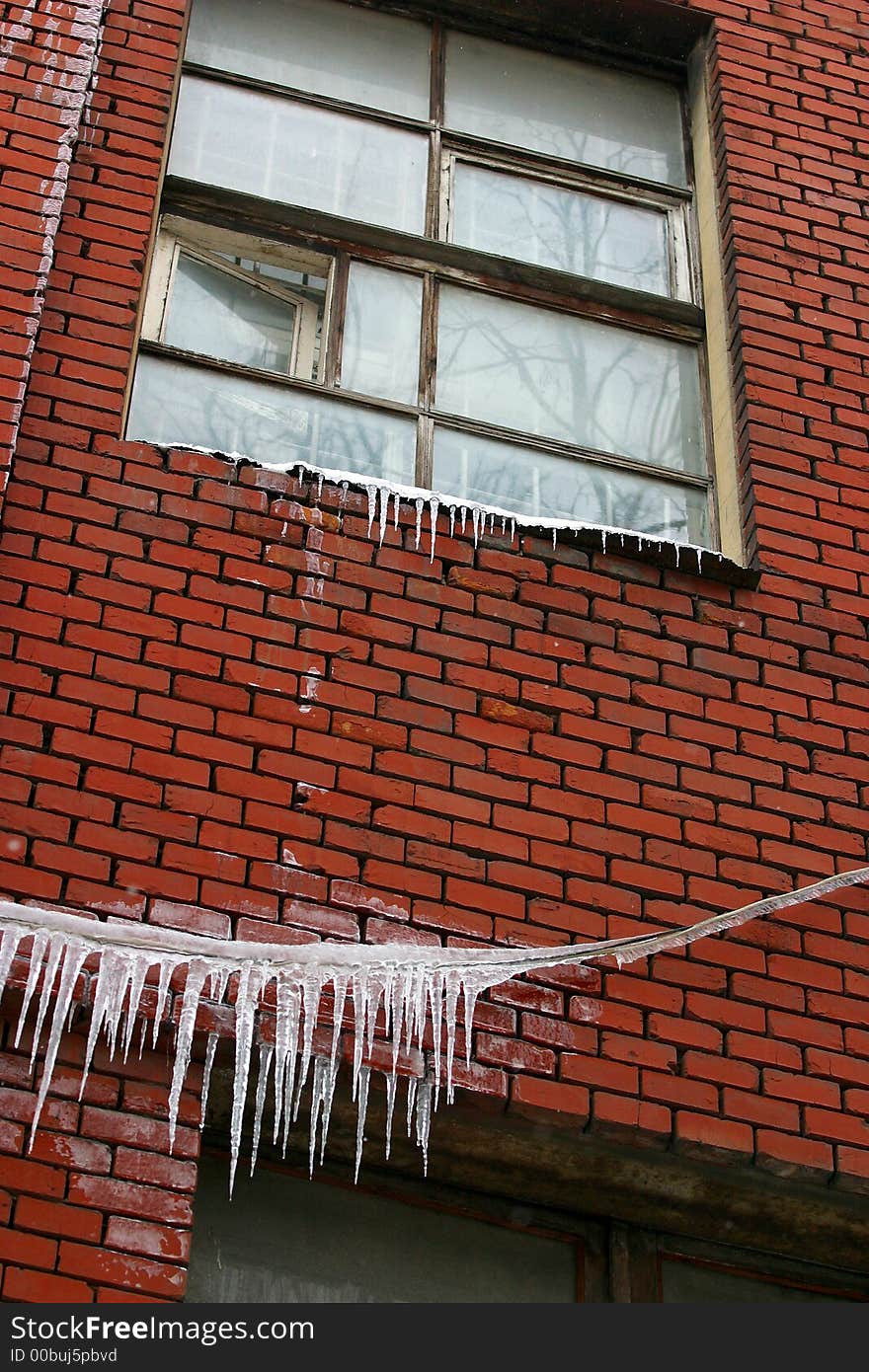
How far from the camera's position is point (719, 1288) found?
4770 millimetres

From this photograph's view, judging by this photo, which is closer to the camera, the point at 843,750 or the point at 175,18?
the point at 843,750

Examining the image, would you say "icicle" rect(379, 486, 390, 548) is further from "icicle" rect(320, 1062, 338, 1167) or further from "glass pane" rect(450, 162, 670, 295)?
"icicle" rect(320, 1062, 338, 1167)

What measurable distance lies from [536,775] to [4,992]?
1521 mm

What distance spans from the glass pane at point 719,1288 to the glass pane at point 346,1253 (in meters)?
0.25

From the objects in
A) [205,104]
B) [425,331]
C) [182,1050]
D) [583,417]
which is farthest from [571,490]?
[182,1050]

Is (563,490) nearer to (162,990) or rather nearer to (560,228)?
(560,228)

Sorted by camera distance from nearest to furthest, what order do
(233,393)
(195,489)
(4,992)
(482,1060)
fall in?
1. (4,992)
2. (482,1060)
3. (195,489)
4. (233,393)

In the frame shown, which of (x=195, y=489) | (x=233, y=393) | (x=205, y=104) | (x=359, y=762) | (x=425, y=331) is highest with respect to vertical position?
(x=205, y=104)

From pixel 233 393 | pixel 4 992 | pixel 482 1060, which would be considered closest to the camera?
pixel 4 992

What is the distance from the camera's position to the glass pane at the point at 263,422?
5730 millimetres

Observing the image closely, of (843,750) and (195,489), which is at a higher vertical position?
(195,489)

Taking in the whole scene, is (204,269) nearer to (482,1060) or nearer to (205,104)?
(205,104)

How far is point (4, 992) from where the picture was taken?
425 cm

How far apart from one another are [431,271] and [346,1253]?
327cm
